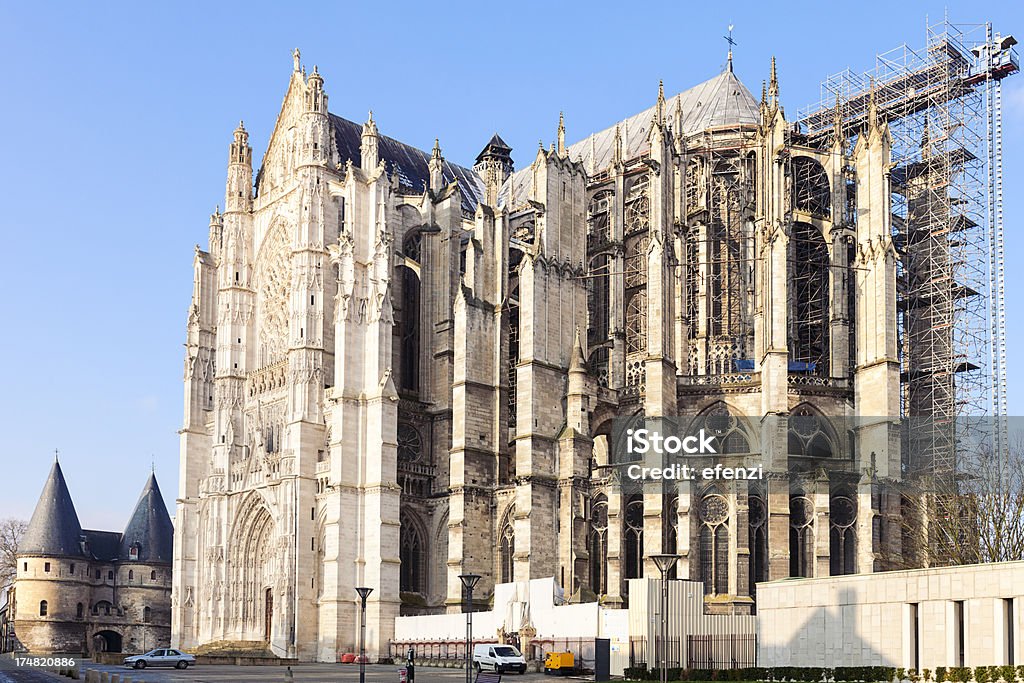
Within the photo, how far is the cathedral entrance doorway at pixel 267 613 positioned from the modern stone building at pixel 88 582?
84.2 ft

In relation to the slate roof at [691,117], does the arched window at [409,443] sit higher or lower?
lower

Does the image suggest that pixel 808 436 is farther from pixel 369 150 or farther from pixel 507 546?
pixel 369 150

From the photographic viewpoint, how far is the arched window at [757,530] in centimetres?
4897

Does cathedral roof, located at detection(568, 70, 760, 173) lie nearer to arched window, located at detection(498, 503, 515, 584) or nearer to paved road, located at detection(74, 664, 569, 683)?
arched window, located at detection(498, 503, 515, 584)

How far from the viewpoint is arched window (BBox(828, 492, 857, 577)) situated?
48219 mm

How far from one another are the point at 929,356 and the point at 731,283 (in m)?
8.64

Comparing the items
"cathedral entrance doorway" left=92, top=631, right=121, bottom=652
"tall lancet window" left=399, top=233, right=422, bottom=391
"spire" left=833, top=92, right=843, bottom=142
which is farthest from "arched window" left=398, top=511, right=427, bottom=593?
"cathedral entrance doorway" left=92, top=631, right=121, bottom=652

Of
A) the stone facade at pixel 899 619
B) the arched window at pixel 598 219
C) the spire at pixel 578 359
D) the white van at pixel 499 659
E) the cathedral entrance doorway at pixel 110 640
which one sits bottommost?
the cathedral entrance doorway at pixel 110 640

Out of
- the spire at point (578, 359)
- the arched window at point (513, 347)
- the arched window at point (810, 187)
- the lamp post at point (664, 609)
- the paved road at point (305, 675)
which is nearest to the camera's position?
the lamp post at point (664, 609)

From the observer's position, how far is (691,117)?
66188mm

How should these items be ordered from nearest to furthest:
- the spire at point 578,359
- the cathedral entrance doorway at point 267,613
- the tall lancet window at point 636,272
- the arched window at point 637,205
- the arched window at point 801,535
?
the arched window at point 801,535 → the spire at point 578,359 → the tall lancet window at point 636,272 → the arched window at point 637,205 → the cathedral entrance doorway at point 267,613

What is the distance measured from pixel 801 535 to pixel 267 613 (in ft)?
86.0

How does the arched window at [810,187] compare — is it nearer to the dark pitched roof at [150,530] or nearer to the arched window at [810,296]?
the arched window at [810,296]

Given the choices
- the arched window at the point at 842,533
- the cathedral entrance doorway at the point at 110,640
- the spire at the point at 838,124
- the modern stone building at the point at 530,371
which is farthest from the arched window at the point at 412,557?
the cathedral entrance doorway at the point at 110,640
